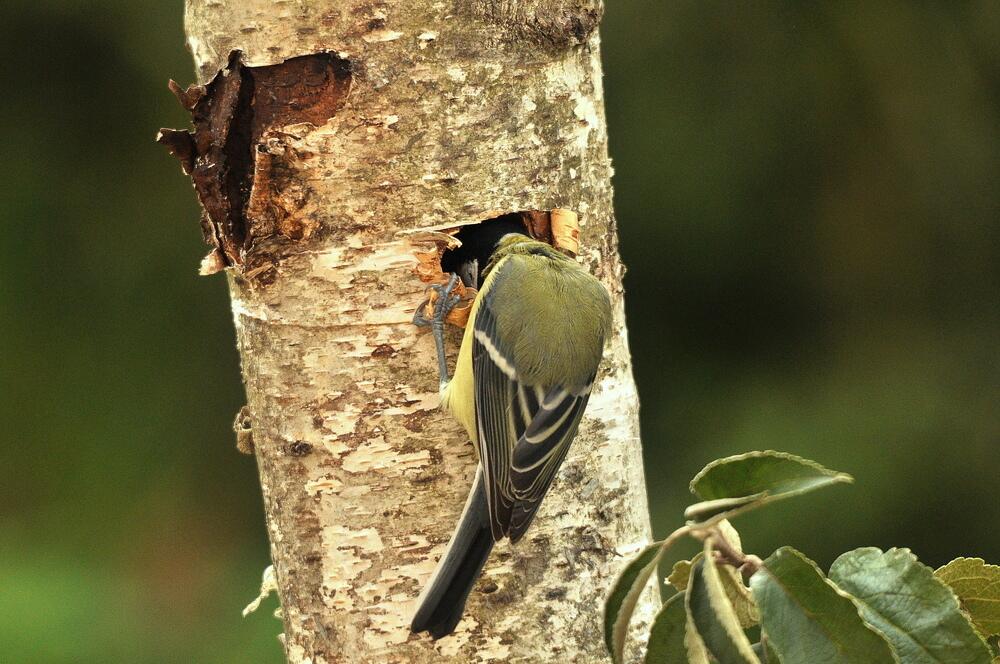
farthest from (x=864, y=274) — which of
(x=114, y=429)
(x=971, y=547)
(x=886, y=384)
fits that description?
(x=114, y=429)

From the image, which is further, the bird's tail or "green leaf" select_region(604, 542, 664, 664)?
the bird's tail

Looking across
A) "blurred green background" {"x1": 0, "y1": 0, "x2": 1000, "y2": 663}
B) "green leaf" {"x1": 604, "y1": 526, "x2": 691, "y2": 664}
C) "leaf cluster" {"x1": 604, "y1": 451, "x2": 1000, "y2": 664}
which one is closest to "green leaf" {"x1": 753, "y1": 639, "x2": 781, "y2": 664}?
"leaf cluster" {"x1": 604, "y1": 451, "x2": 1000, "y2": 664}

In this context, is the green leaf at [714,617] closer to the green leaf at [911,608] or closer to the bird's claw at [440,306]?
the green leaf at [911,608]

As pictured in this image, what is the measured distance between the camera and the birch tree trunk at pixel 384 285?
1548 millimetres

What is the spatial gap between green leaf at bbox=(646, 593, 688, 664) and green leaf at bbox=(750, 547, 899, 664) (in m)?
0.07

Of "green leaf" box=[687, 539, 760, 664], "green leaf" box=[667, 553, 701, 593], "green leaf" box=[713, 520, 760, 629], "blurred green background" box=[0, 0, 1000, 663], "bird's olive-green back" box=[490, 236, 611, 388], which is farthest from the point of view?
"blurred green background" box=[0, 0, 1000, 663]

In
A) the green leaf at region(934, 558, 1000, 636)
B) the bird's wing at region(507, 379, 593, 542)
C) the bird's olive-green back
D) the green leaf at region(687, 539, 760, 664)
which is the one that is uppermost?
the bird's olive-green back

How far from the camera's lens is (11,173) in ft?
13.1

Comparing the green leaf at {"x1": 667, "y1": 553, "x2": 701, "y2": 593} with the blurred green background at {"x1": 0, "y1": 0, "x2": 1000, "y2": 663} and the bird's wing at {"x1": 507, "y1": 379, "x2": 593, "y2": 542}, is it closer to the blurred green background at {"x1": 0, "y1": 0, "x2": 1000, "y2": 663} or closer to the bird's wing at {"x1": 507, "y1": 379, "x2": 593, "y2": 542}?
the bird's wing at {"x1": 507, "y1": 379, "x2": 593, "y2": 542}

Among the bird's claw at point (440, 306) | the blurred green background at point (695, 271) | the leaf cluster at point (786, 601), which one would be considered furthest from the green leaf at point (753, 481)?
the blurred green background at point (695, 271)

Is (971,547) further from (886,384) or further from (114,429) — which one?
(114,429)

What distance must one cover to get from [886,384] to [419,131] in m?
2.79

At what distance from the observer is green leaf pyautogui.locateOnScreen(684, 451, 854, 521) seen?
3.48ft

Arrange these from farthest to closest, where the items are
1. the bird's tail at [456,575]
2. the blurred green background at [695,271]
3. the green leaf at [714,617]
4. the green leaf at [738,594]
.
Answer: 1. the blurred green background at [695,271]
2. the bird's tail at [456,575]
3. the green leaf at [738,594]
4. the green leaf at [714,617]
